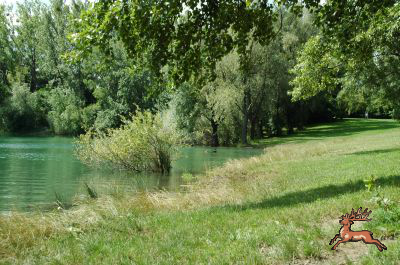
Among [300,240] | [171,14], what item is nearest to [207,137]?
[171,14]

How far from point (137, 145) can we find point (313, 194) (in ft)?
55.0

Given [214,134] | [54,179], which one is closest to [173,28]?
[54,179]

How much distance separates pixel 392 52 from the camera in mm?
25734

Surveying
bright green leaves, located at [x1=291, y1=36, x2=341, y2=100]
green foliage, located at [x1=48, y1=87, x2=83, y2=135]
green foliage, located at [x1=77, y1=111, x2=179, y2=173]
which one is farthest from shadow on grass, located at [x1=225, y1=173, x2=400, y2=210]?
green foliage, located at [x1=48, y1=87, x2=83, y2=135]

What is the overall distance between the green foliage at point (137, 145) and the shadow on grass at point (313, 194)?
606 inches

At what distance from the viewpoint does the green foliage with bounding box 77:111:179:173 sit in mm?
25906

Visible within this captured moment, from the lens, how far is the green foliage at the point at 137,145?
2591 centimetres

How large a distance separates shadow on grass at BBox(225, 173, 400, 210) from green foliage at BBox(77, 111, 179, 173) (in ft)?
50.5

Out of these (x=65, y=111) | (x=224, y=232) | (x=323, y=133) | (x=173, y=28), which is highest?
(x=65, y=111)

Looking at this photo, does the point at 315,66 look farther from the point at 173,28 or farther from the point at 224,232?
the point at 224,232

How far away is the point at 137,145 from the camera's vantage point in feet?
85.6

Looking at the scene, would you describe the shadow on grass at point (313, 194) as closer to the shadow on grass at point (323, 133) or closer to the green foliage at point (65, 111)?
the shadow on grass at point (323, 133)

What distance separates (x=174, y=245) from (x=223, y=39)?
6.12 meters

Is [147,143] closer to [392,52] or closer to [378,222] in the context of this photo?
[392,52]
